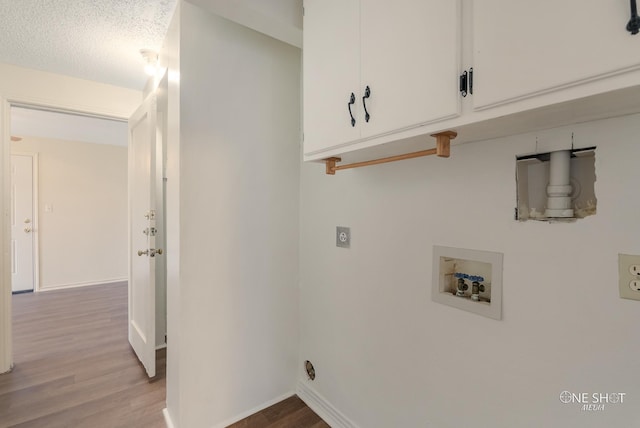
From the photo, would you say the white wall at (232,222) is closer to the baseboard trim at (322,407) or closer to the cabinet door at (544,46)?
the baseboard trim at (322,407)

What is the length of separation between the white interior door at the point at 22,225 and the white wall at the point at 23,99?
2841 millimetres

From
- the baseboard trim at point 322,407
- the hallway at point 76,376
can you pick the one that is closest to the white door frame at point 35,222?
the hallway at point 76,376

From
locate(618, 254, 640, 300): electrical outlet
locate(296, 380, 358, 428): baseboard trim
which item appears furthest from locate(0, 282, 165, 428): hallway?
locate(618, 254, 640, 300): electrical outlet

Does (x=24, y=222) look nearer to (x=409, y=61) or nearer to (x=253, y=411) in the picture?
(x=253, y=411)

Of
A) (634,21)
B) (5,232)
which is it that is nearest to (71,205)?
(5,232)

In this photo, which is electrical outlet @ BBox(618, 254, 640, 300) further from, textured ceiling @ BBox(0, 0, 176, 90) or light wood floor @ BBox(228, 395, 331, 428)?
textured ceiling @ BBox(0, 0, 176, 90)

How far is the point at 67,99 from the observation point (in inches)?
96.0

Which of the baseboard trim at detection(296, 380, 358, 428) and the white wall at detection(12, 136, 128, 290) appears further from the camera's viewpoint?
the white wall at detection(12, 136, 128, 290)

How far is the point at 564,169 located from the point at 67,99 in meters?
3.51

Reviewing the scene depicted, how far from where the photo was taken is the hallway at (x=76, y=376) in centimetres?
176

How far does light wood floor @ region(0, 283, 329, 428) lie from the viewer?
1.73 metres

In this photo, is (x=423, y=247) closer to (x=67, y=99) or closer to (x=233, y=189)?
(x=233, y=189)

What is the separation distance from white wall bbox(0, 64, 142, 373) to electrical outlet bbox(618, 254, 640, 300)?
3.56 m

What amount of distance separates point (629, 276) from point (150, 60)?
9.51 ft
